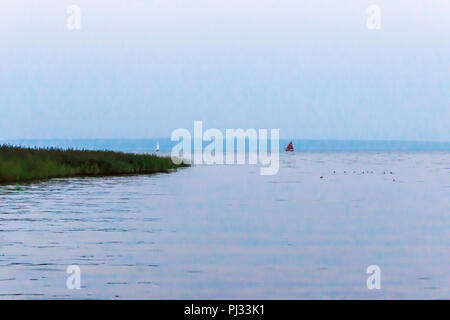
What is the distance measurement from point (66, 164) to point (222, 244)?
113ft

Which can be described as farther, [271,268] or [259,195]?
[259,195]

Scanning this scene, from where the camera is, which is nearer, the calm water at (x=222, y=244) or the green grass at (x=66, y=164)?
the calm water at (x=222, y=244)

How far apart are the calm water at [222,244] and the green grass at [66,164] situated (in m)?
9.31

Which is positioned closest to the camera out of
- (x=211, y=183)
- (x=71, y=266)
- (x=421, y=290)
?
(x=421, y=290)

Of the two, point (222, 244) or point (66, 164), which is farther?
point (66, 164)

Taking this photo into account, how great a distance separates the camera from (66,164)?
52344mm

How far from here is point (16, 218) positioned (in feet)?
82.1

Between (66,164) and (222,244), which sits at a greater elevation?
(66,164)

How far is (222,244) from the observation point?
19.5 meters

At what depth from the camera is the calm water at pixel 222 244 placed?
14047 millimetres
